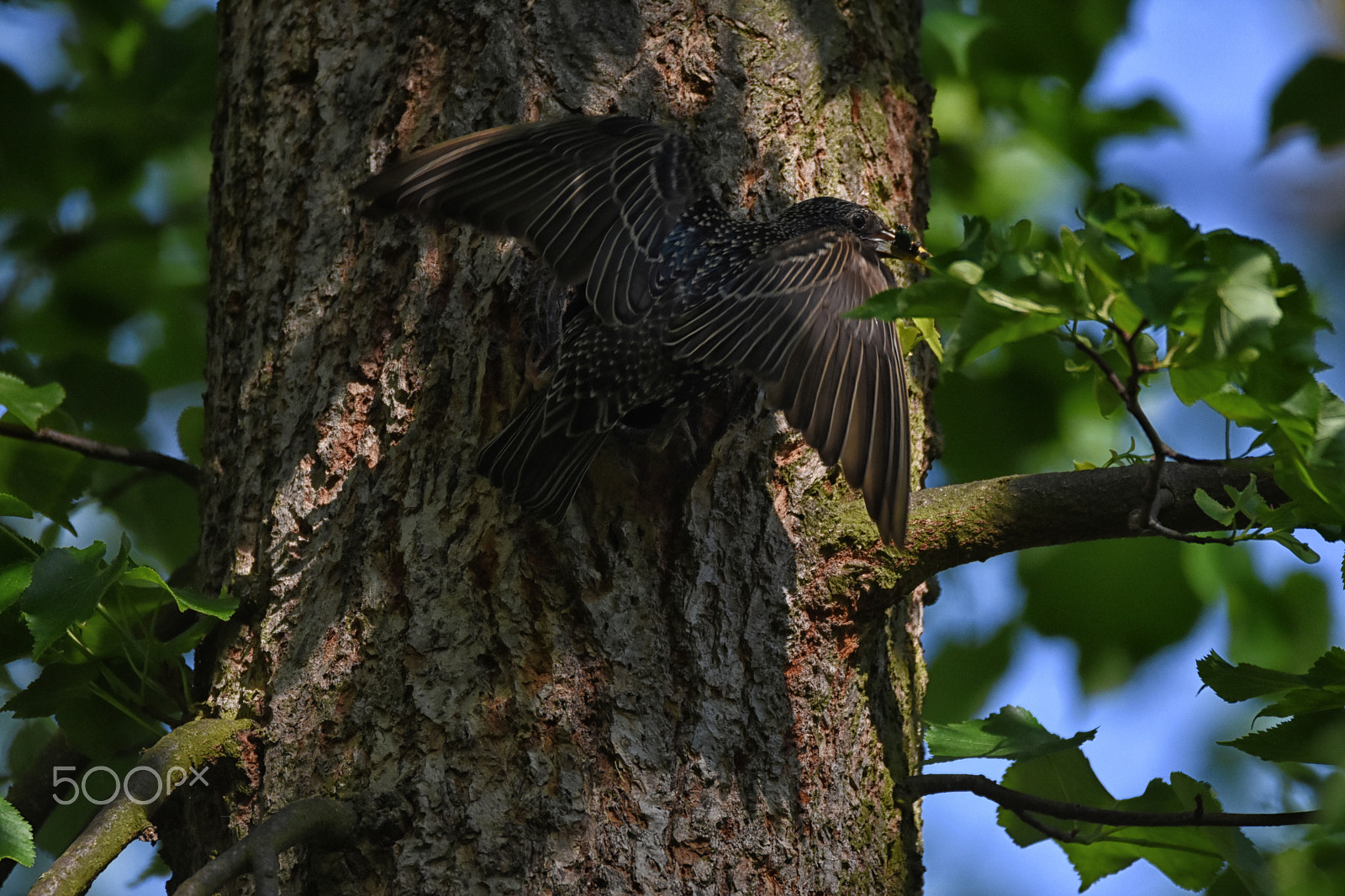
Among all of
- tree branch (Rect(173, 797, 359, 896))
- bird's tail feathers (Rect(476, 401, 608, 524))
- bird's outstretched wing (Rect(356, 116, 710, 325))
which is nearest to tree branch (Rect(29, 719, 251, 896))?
tree branch (Rect(173, 797, 359, 896))

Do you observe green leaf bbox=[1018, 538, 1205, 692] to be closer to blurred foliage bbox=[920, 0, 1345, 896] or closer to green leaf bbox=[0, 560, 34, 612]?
blurred foliage bbox=[920, 0, 1345, 896]

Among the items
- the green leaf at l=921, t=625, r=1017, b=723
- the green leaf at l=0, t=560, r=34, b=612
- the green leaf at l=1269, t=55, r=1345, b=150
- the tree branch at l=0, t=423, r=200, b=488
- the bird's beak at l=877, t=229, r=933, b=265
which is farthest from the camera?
the green leaf at l=921, t=625, r=1017, b=723

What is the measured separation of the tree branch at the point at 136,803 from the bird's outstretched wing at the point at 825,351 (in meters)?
0.99

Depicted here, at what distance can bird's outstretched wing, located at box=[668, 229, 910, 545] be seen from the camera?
178 centimetres

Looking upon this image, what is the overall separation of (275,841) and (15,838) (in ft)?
1.26

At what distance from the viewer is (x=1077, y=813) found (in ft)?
5.76

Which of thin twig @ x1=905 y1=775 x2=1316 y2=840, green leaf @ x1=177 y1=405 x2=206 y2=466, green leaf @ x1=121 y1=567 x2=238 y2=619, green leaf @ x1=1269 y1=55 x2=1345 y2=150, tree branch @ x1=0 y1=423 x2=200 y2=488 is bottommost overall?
thin twig @ x1=905 y1=775 x2=1316 y2=840

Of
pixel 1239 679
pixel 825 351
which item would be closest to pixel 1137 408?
pixel 1239 679

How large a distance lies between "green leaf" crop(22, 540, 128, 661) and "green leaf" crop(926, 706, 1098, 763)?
127 centimetres

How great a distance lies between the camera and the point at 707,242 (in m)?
2.18

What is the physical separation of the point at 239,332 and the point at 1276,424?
1.81 meters

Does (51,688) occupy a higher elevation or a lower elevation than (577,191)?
lower

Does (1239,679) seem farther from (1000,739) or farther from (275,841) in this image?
(275,841)

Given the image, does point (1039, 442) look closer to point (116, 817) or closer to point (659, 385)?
point (659, 385)
